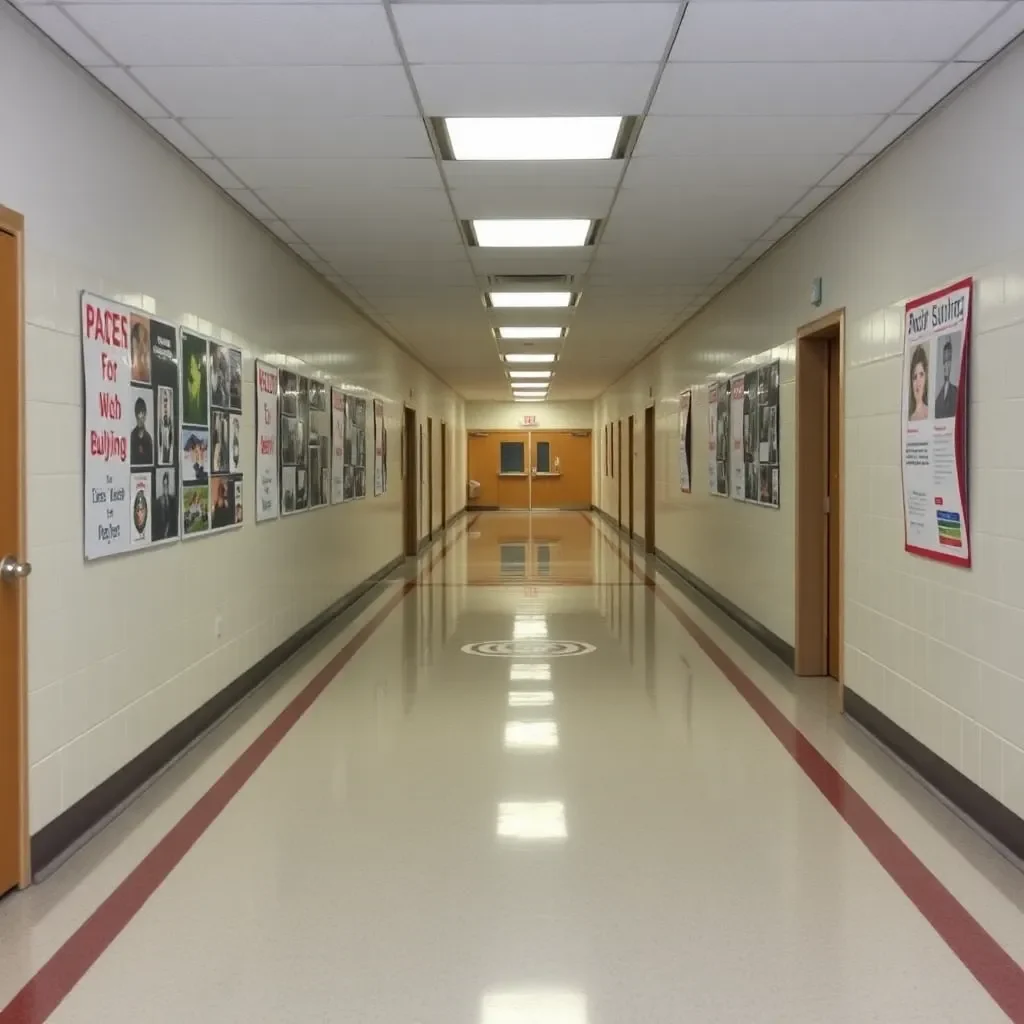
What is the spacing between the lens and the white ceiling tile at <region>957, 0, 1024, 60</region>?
3.46m

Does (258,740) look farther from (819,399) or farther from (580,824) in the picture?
(819,399)

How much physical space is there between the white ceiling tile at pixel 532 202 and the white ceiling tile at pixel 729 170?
13.1 inches

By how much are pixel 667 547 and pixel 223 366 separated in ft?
27.5

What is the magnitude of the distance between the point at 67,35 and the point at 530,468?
25349 mm

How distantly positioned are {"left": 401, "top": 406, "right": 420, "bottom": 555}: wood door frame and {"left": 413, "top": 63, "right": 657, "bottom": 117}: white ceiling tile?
983 centimetres

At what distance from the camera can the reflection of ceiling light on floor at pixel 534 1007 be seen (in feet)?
8.46

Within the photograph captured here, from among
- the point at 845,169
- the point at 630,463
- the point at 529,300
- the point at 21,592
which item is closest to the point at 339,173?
the point at 845,169

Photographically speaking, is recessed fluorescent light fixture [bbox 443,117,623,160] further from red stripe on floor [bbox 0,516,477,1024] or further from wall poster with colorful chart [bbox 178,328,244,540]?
red stripe on floor [bbox 0,516,477,1024]

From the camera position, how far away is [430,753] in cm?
496

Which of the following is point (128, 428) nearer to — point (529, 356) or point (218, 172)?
point (218, 172)

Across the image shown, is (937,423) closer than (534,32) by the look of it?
No

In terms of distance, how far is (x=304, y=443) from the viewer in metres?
7.75

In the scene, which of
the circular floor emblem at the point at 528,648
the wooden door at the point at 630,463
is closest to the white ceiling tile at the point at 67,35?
the circular floor emblem at the point at 528,648

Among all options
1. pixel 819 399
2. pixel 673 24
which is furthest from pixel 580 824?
pixel 819 399
